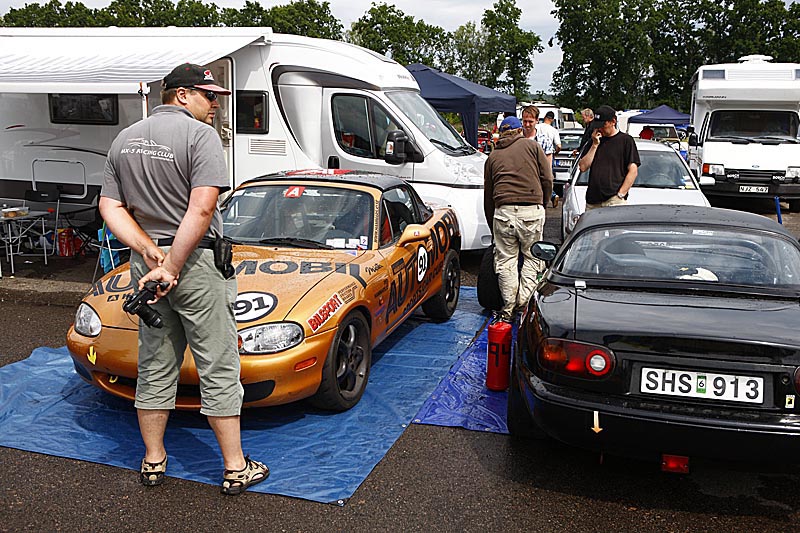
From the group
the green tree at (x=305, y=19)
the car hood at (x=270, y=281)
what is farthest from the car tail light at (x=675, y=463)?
the green tree at (x=305, y=19)

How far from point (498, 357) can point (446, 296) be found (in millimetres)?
1881

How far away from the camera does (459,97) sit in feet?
51.5

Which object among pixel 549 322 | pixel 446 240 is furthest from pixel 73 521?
pixel 446 240

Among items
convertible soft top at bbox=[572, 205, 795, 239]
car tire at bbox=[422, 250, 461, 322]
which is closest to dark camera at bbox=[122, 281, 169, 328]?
convertible soft top at bbox=[572, 205, 795, 239]

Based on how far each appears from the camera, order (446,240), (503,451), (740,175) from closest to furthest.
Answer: (503,451) < (446,240) < (740,175)

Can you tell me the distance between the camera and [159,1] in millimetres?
61188

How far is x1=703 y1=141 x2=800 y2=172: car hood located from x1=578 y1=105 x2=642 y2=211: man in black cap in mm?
8178

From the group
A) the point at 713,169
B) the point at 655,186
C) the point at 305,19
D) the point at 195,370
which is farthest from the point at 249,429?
the point at 305,19

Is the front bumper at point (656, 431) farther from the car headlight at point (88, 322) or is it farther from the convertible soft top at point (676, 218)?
the car headlight at point (88, 322)

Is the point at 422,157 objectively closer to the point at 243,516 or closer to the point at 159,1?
the point at 243,516

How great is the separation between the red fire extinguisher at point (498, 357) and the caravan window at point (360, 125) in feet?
15.8

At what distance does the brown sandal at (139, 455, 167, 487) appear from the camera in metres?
3.85

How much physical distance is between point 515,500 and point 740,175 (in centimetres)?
1263

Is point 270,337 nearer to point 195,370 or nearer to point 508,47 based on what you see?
point 195,370
